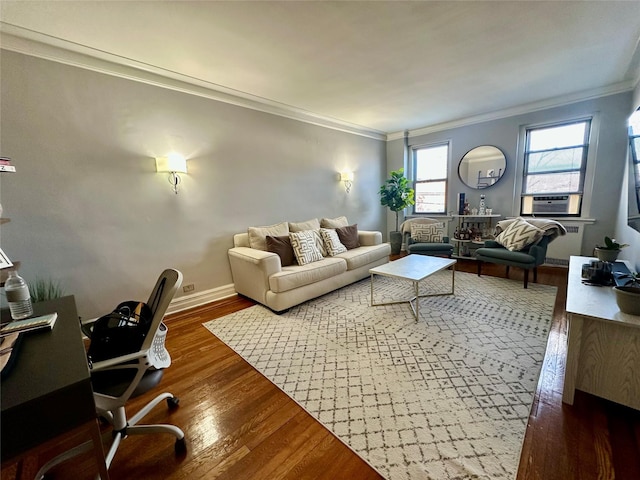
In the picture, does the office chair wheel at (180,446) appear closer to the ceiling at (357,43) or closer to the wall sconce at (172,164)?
the wall sconce at (172,164)

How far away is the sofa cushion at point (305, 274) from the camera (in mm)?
2773

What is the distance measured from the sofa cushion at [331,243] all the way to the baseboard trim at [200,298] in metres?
1.39

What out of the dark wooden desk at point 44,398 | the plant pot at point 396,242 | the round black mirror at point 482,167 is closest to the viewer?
the dark wooden desk at point 44,398

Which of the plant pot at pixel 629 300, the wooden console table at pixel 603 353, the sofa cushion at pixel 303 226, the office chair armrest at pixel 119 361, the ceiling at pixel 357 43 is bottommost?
the wooden console table at pixel 603 353

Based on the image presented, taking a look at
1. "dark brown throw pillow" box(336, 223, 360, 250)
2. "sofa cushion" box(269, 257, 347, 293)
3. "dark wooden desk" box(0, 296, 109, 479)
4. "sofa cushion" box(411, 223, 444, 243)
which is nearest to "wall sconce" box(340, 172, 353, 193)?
"dark brown throw pillow" box(336, 223, 360, 250)

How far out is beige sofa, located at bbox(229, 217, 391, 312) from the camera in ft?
9.28

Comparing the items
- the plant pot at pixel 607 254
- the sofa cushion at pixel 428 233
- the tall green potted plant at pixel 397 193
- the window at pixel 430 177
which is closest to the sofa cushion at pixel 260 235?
the sofa cushion at pixel 428 233

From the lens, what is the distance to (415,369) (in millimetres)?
1876

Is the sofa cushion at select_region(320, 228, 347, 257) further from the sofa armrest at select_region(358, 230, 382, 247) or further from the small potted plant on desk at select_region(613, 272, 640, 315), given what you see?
the small potted plant on desk at select_region(613, 272, 640, 315)

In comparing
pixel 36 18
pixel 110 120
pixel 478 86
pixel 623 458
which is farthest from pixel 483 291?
pixel 36 18

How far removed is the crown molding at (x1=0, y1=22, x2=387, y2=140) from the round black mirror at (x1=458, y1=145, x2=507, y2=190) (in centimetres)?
322

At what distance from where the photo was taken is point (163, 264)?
2.89 meters

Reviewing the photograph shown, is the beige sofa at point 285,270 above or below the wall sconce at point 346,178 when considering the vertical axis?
below

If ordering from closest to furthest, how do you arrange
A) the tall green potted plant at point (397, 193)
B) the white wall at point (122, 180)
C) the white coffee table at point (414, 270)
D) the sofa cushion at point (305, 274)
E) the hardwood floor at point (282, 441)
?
the hardwood floor at point (282, 441) → the white wall at point (122, 180) → the white coffee table at point (414, 270) → the sofa cushion at point (305, 274) → the tall green potted plant at point (397, 193)
